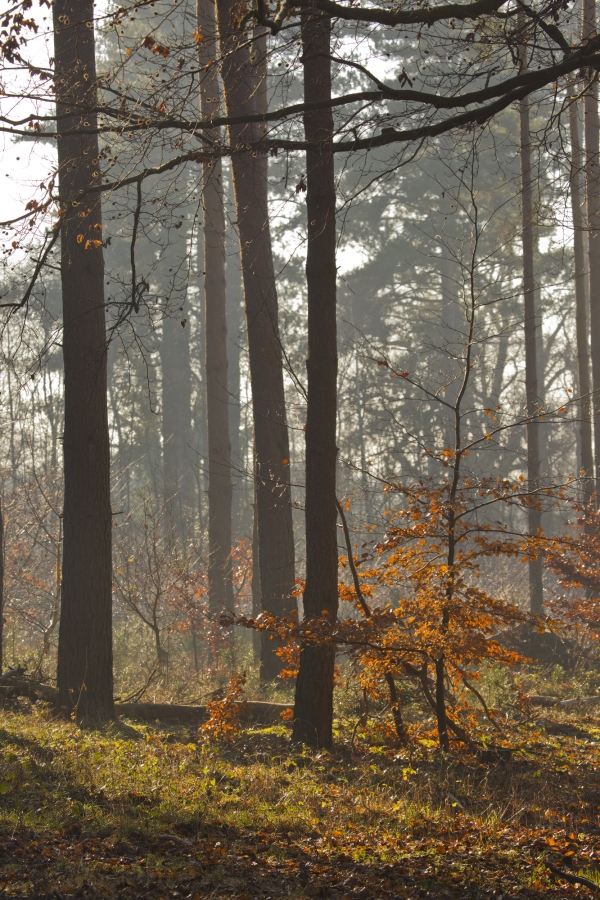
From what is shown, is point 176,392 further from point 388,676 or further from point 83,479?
point 388,676

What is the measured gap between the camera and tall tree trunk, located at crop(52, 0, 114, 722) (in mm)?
8797

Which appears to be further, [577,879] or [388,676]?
[388,676]

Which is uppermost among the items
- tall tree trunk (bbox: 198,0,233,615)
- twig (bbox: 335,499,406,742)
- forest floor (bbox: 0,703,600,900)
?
tall tree trunk (bbox: 198,0,233,615)

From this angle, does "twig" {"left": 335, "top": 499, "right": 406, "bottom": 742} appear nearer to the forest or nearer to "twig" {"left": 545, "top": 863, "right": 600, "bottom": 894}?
the forest

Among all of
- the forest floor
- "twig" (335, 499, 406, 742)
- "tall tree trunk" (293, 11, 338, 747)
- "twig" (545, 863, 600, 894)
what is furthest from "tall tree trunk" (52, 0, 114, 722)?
"twig" (545, 863, 600, 894)

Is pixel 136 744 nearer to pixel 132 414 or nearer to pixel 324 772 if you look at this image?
pixel 324 772

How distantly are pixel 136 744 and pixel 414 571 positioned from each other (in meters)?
3.10

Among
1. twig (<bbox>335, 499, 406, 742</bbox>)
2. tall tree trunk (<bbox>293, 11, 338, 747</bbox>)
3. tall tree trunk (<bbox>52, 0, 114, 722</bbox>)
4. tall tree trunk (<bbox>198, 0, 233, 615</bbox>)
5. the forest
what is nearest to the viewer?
the forest

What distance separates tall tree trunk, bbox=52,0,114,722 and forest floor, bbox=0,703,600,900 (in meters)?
0.97

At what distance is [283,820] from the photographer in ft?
17.6

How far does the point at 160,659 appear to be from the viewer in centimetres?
1342

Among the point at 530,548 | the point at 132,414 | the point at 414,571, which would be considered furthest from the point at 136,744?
the point at 132,414

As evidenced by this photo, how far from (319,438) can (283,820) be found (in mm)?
3365

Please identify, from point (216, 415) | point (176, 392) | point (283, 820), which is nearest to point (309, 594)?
point (283, 820)
